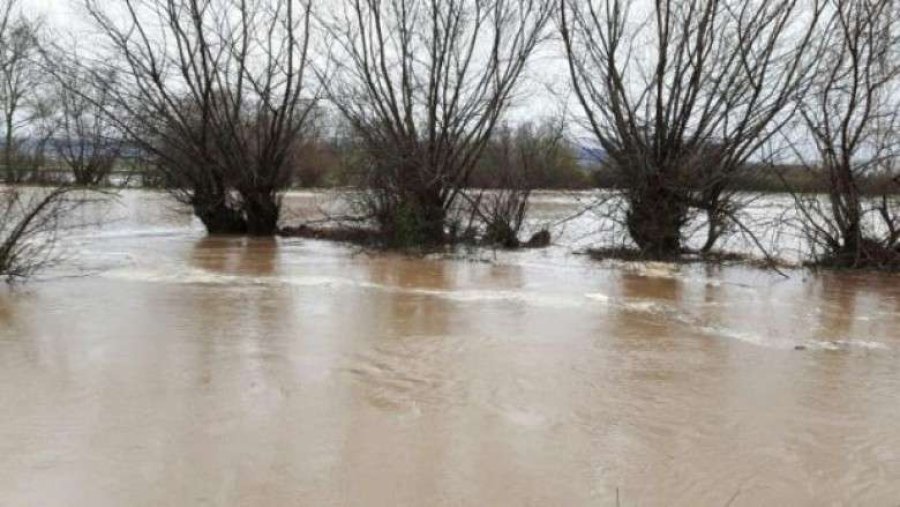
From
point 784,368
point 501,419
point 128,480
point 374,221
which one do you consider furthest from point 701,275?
point 128,480

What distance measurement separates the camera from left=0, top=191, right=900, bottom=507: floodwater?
15.9 feet

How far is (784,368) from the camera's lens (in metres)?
7.62

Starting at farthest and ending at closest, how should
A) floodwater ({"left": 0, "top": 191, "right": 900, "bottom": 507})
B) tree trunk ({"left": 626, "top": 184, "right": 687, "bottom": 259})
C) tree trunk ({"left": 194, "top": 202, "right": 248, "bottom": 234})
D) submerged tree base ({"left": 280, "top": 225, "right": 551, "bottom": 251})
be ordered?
1. tree trunk ({"left": 194, "top": 202, "right": 248, "bottom": 234})
2. submerged tree base ({"left": 280, "top": 225, "right": 551, "bottom": 251})
3. tree trunk ({"left": 626, "top": 184, "right": 687, "bottom": 259})
4. floodwater ({"left": 0, "top": 191, "right": 900, "bottom": 507})

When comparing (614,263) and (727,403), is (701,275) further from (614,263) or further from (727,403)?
(727,403)

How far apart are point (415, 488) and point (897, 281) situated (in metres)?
11.6

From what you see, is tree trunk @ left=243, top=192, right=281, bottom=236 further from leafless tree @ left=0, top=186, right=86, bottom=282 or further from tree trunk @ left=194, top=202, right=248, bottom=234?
leafless tree @ left=0, top=186, right=86, bottom=282

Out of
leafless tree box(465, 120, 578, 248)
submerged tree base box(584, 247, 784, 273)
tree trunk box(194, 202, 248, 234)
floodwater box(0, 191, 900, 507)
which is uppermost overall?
leafless tree box(465, 120, 578, 248)

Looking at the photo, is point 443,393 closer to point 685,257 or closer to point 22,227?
point 22,227

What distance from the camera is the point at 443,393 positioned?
6.59 meters

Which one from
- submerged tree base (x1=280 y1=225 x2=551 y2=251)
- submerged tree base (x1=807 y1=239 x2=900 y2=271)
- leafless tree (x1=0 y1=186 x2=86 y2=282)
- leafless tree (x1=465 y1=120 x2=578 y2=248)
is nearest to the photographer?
leafless tree (x1=0 y1=186 x2=86 y2=282)

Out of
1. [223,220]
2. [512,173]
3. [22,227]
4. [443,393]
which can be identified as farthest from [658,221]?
[223,220]

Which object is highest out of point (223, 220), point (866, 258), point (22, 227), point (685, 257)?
point (22, 227)

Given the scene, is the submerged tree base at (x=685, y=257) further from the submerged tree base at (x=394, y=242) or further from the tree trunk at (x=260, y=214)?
the tree trunk at (x=260, y=214)

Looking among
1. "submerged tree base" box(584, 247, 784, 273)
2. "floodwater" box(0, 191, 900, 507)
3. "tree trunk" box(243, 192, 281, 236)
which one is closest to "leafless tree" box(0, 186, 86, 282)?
"floodwater" box(0, 191, 900, 507)
